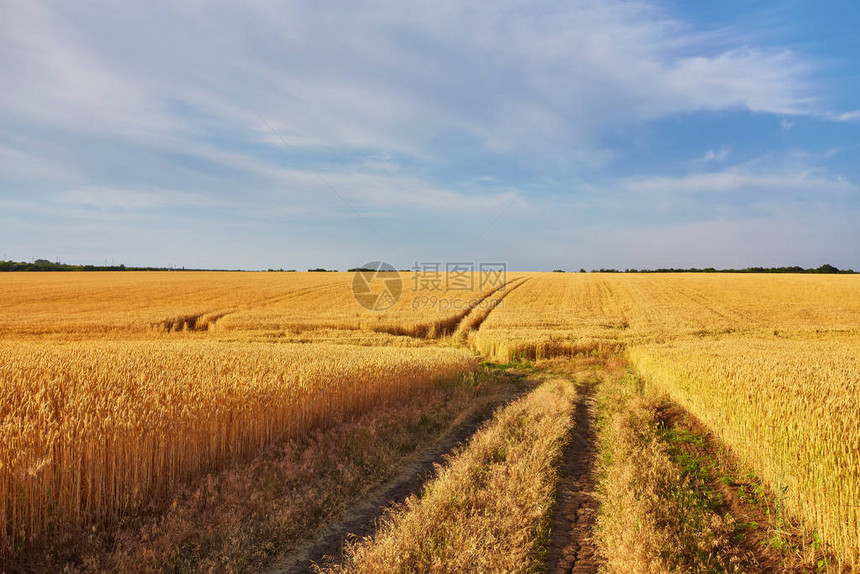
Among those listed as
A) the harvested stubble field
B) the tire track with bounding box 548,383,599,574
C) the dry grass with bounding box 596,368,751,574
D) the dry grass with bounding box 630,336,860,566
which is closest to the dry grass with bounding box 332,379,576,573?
the harvested stubble field

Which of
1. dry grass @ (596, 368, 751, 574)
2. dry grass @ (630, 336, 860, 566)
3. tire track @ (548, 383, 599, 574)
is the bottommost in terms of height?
tire track @ (548, 383, 599, 574)

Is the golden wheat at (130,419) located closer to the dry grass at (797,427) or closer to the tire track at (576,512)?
the tire track at (576,512)

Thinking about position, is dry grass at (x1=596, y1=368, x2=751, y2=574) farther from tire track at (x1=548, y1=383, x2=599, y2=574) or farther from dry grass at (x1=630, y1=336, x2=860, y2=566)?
dry grass at (x1=630, y1=336, x2=860, y2=566)

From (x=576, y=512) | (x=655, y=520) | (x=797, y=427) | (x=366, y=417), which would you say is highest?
(x=797, y=427)

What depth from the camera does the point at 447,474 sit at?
644cm

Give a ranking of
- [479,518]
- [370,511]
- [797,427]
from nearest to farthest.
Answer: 1. [479,518]
2. [370,511]
3. [797,427]

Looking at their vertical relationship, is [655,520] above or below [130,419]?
below

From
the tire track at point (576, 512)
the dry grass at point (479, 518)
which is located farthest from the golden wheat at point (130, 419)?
the tire track at point (576, 512)

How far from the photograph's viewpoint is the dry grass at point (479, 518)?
4.46m

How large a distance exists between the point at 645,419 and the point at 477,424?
3.99 metres

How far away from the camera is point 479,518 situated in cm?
515

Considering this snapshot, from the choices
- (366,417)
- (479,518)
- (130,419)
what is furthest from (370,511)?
(366,417)

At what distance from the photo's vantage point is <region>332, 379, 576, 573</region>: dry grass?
4457 mm

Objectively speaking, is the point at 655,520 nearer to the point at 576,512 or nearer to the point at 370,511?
the point at 576,512
